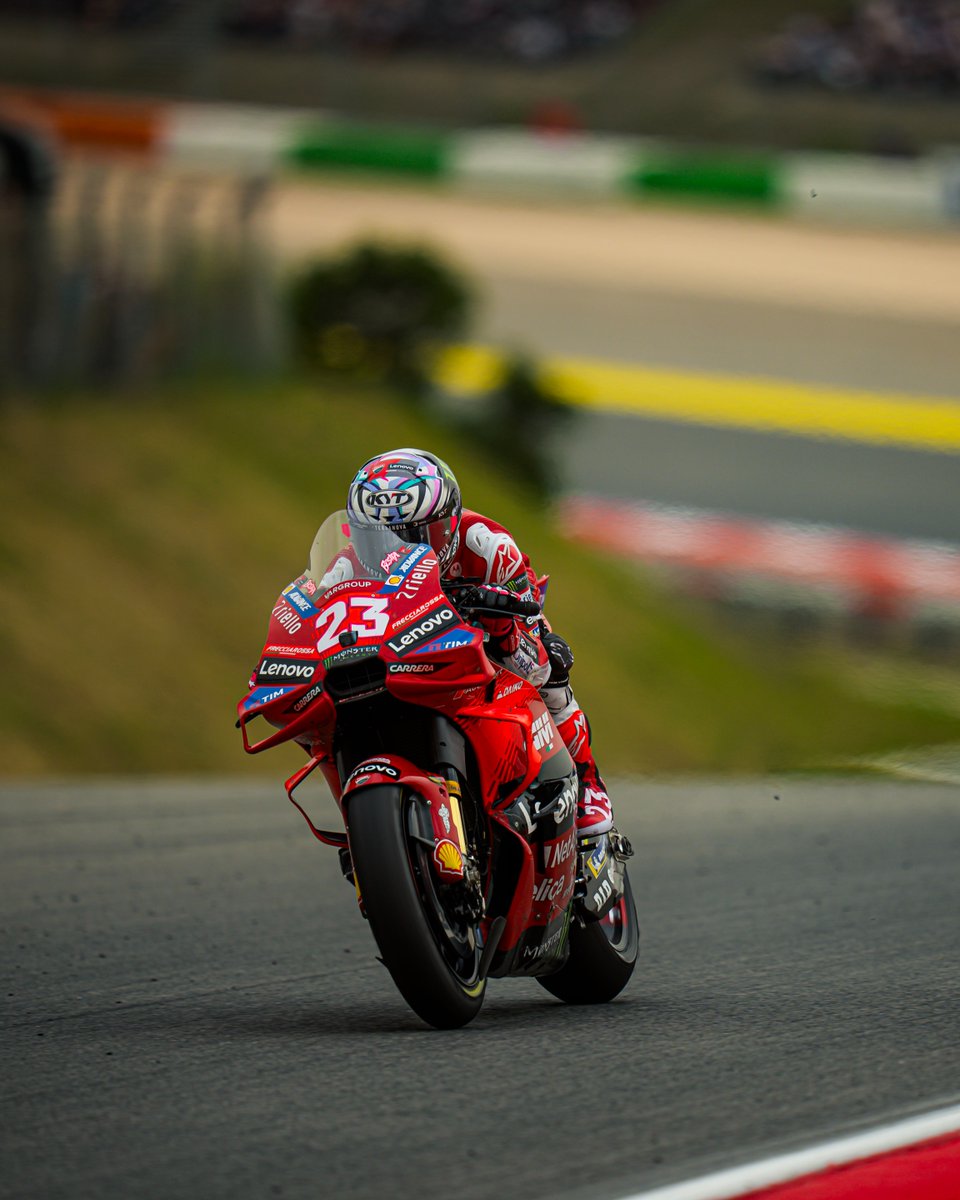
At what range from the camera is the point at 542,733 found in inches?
212

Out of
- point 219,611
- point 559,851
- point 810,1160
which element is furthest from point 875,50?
point 810,1160

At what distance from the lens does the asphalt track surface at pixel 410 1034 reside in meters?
3.90

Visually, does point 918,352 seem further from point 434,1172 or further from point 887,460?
point 434,1172

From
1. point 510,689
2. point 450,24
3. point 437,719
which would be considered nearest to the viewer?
point 437,719

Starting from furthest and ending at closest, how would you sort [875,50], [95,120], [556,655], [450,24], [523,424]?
[450,24]
[875,50]
[95,120]
[523,424]
[556,655]

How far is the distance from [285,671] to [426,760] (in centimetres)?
43

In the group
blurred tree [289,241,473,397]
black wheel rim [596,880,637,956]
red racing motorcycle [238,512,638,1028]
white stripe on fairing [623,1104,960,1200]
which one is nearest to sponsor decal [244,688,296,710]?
red racing motorcycle [238,512,638,1028]

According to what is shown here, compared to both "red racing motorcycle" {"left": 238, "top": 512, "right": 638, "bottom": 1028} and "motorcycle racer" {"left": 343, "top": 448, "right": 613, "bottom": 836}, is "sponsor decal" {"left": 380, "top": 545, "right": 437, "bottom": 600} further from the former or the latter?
"motorcycle racer" {"left": 343, "top": 448, "right": 613, "bottom": 836}

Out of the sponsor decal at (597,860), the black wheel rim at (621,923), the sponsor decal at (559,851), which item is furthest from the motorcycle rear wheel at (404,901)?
the black wheel rim at (621,923)

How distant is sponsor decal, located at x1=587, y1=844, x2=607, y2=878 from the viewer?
224 inches

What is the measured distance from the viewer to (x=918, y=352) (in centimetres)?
2520

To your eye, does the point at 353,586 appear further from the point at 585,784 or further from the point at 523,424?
the point at 523,424

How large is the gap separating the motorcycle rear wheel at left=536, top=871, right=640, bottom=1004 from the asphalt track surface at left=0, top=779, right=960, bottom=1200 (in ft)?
0.26

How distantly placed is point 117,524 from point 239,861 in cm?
667
